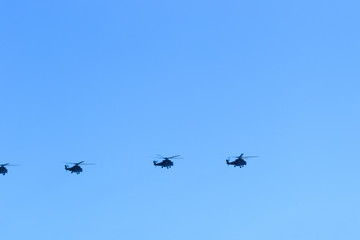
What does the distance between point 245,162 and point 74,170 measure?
179ft

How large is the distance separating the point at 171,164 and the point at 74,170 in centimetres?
3112

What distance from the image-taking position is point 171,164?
197750mm

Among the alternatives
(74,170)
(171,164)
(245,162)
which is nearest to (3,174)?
(74,170)

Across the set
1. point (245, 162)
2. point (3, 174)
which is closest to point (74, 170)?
point (3, 174)

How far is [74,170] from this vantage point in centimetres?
19675

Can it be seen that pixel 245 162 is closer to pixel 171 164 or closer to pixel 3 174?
pixel 171 164

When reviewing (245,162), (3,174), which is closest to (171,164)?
(245,162)

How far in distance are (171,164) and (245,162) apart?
23807 millimetres

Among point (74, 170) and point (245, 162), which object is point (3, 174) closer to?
point (74, 170)

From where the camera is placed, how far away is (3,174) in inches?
7662

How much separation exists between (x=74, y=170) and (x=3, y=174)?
22.3 m

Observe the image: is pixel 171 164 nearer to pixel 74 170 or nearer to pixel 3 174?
pixel 74 170

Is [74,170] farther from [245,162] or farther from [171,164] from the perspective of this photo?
[245,162]
